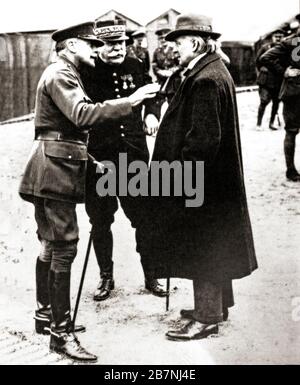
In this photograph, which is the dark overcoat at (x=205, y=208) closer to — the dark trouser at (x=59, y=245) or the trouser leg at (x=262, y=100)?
the dark trouser at (x=59, y=245)

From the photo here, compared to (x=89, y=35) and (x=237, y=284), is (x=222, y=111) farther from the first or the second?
(x=237, y=284)

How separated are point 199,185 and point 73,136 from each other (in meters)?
0.70

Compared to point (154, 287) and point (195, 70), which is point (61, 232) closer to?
point (154, 287)

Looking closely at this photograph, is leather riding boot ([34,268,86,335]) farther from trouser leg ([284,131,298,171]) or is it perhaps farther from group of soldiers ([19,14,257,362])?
trouser leg ([284,131,298,171])

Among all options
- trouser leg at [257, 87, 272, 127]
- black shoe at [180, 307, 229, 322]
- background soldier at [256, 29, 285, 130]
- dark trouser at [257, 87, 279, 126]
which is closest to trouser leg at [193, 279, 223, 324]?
black shoe at [180, 307, 229, 322]

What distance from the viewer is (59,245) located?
3.65m

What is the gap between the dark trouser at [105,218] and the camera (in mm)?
4164

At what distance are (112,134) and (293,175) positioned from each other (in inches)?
85.1

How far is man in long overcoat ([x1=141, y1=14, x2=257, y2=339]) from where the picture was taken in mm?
3494

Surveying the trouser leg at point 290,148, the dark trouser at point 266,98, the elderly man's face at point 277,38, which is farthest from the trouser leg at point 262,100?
the elderly man's face at point 277,38

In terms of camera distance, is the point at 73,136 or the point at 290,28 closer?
the point at 73,136

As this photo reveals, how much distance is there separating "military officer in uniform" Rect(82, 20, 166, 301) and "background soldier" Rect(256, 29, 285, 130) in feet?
3.85

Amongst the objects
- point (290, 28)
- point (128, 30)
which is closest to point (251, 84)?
point (290, 28)

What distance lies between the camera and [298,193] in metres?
5.49
